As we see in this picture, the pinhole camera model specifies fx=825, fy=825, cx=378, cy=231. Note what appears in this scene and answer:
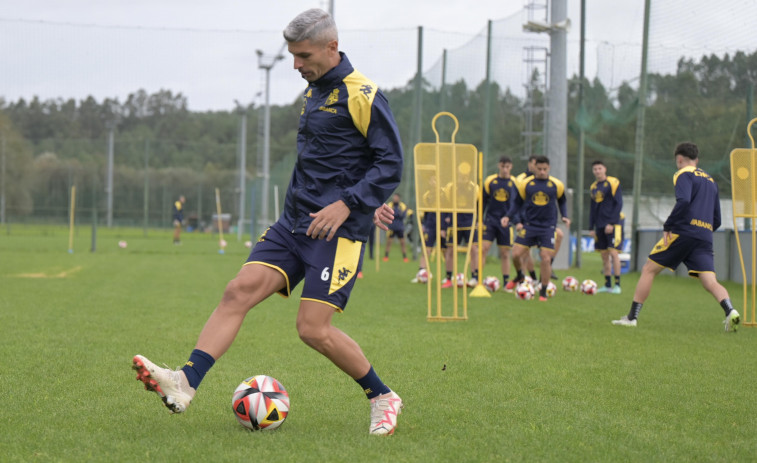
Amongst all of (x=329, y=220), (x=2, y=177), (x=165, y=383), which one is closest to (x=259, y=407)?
(x=165, y=383)

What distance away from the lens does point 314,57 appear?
3.97 meters

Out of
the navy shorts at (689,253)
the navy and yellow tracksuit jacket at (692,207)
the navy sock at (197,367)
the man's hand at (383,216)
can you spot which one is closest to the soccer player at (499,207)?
the navy shorts at (689,253)

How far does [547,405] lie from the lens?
16.0ft

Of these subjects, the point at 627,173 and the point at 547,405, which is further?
the point at 627,173

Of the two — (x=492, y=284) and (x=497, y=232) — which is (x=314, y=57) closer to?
(x=492, y=284)

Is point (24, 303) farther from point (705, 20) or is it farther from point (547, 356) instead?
point (705, 20)

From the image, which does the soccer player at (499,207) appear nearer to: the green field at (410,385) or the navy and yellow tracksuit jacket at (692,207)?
the green field at (410,385)

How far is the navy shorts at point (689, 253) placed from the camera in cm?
865

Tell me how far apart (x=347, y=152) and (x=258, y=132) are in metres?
34.9

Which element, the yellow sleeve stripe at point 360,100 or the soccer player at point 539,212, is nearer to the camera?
the yellow sleeve stripe at point 360,100

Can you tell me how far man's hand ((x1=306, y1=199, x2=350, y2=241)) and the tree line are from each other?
13432mm

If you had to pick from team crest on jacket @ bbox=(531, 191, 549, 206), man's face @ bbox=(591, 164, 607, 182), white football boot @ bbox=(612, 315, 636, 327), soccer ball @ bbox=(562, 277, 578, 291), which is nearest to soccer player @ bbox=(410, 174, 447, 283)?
team crest on jacket @ bbox=(531, 191, 549, 206)

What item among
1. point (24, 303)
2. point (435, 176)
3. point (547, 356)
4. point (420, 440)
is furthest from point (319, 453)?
point (24, 303)

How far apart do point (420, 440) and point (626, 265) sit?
16.0 meters
